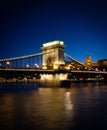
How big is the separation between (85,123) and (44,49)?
57.1m

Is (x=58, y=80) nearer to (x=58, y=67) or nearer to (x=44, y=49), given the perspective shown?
(x=58, y=67)

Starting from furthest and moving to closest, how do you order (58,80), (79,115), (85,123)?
(58,80), (79,115), (85,123)

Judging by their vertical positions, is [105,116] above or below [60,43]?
below

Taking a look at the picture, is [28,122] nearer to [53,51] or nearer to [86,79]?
[53,51]

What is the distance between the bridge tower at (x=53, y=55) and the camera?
228 feet

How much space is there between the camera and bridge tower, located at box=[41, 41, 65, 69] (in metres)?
69.4

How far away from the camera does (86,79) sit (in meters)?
124

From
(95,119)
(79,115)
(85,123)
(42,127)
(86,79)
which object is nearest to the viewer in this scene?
(42,127)

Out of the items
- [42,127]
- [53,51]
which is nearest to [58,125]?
[42,127]

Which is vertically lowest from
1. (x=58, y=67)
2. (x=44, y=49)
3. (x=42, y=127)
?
(x=42, y=127)

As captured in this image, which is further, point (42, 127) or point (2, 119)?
point (2, 119)

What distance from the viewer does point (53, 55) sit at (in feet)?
233

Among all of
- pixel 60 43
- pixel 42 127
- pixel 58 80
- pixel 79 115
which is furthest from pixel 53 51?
pixel 42 127

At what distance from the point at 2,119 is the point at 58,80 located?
149 ft
